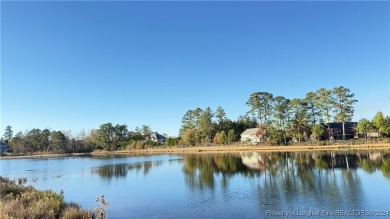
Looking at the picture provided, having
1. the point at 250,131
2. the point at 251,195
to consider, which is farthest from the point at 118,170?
the point at 250,131

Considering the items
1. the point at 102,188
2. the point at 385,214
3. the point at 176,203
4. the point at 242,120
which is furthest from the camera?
the point at 242,120

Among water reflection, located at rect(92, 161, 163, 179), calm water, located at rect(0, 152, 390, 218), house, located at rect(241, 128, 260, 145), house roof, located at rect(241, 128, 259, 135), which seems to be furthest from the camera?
house roof, located at rect(241, 128, 259, 135)

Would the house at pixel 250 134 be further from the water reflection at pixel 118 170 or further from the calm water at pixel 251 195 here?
the calm water at pixel 251 195

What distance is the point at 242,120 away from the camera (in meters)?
82.3

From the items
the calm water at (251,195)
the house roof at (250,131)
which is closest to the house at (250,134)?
the house roof at (250,131)

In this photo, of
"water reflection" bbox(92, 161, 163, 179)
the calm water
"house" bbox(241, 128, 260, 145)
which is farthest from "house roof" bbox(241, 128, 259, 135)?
the calm water

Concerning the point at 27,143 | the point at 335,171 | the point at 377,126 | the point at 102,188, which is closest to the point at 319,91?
the point at 377,126

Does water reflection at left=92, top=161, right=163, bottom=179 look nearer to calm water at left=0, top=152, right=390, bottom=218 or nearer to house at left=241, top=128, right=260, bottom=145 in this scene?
calm water at left=0, top=152, right=390, bottom=218

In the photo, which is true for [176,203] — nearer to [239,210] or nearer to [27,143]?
[239,210]

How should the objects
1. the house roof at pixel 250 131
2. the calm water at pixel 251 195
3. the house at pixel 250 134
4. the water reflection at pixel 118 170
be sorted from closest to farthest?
the calm water at pixel 251 195
the water reflection at pixel 118 170
the house at pixel 250 134
the house roof at pixel 250 131

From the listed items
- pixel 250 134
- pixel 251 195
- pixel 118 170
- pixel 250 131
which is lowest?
pixel 118 170

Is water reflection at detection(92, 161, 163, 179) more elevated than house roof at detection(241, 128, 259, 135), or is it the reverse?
house roof at detection(241, 128, 259, 135)

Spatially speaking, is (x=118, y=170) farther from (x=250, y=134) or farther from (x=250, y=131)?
(x=250, y=131)

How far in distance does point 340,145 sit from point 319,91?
13626 mm
